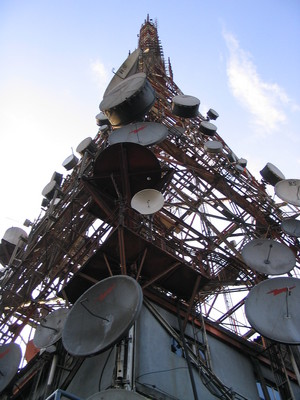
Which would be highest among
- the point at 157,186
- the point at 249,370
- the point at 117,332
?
the point at 157,186

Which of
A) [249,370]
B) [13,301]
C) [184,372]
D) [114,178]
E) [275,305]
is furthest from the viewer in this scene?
[13,301]

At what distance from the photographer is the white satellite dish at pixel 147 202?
15.1 m

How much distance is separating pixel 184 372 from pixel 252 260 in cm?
545

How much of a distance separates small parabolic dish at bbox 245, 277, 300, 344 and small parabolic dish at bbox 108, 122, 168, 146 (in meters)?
7.96

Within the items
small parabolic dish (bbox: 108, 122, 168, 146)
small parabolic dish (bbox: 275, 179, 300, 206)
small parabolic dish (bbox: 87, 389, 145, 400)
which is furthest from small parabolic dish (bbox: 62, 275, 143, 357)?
small parabolic dish (bbox: 275, 179, 300, 206)

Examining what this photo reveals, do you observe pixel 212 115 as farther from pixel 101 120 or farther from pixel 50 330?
pixel 50 330

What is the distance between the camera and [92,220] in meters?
20.4

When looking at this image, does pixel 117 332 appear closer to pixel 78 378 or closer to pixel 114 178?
pixel 78 378

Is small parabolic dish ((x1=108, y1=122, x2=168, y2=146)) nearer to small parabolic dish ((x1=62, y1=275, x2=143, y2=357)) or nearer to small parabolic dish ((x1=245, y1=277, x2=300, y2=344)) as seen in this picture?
small parabolic dish ((x1=245, y1=277, x2=300, y2=344))

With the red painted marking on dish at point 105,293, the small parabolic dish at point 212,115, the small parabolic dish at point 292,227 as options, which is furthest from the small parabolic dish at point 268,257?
the small parabolic dish at point 212,115

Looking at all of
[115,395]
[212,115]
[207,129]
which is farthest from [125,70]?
[115,395]

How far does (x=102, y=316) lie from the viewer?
11523mm

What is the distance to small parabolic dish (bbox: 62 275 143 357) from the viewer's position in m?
10.6

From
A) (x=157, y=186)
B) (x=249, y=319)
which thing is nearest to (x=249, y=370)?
(x=249, y=319)
